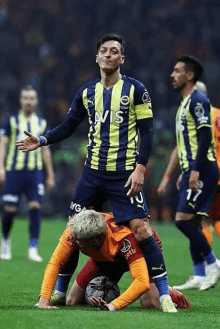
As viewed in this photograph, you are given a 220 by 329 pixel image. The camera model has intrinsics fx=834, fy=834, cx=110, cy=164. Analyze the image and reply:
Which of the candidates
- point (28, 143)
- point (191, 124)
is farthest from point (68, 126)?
point (191, 124)

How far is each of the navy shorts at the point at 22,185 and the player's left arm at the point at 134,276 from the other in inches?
182

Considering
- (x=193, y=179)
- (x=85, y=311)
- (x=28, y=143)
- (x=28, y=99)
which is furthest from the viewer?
(x=28, y=99)

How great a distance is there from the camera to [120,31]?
59.9 ft

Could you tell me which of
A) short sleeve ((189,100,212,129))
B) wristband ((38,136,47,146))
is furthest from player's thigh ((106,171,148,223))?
short sleeve ((189,100,212,129))

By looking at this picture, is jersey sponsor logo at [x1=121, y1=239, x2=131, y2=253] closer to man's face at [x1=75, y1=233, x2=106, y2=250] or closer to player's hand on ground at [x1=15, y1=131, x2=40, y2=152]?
man's face at [x1=75, y1=233, x2=106, y2=250]

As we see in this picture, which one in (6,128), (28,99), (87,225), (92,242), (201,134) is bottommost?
(92,242)

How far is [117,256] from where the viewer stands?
17.0 ft

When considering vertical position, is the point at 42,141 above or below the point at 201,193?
above

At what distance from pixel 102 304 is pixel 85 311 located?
15cm

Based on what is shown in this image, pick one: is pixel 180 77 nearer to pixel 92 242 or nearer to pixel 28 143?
pixel 28 143

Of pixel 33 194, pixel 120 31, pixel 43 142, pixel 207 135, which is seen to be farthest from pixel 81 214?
pixel 120 31

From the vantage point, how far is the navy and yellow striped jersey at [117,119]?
5.34 meters

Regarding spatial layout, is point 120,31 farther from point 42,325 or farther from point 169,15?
point 42,325

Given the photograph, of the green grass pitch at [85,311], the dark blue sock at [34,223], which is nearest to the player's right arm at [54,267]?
the green grass pitch at [85,311]
